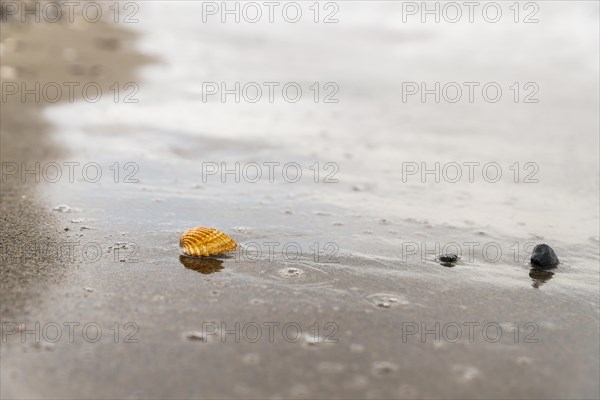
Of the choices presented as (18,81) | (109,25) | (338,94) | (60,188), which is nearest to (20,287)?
(60,188)

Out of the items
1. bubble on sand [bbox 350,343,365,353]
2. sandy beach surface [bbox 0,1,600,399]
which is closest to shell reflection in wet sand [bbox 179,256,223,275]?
sandy beach surface [bbox 0,1,600,399]

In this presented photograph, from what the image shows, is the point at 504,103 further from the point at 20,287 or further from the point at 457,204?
the point at 20,287

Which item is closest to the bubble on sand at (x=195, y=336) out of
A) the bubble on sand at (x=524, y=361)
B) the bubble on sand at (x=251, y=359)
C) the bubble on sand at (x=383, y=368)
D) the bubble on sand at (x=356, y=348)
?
the bubble on sand at (x=251, y=359)

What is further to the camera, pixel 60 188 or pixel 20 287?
pixel 60 188

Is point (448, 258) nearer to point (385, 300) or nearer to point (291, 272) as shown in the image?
point (385, 300)

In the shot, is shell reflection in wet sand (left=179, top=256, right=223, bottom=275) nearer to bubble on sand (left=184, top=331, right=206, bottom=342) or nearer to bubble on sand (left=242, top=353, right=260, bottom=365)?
bubble on sand (left=184, top=331, right=206, bottom=342)

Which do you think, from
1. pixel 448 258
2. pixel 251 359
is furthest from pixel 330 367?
pixel 448 258
